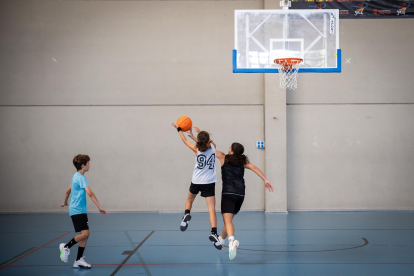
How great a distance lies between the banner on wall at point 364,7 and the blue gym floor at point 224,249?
4833 mm

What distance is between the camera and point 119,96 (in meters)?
9.43

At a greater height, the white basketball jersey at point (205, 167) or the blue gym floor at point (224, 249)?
the white basketball jersey at point (205, 167)

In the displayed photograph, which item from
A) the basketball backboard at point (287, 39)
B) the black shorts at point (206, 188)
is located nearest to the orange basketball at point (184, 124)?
the black shorts at point (206, 188)

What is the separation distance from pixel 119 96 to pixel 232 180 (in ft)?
18.3

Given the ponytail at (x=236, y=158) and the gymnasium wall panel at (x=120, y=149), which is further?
the gymnasium wall panel at (x=120, y=149)

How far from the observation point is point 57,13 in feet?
30.9

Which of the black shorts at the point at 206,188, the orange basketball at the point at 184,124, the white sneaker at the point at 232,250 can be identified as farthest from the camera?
the orange basketball at the point at 184,124

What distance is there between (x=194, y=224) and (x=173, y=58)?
14.0 ft

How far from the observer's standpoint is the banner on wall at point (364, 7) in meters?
8.66

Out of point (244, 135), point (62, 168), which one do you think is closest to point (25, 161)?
point (62, 168)

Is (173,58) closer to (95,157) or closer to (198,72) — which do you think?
(198,72)

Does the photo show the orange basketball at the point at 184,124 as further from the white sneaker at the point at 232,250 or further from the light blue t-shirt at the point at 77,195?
the white sneaker at the point at 232,250

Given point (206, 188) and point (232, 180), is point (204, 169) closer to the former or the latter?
point (206, 188)

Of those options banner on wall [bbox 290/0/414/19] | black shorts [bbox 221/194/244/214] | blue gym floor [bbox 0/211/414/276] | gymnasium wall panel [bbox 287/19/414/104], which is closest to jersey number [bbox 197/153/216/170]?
black shorts [bbox 221/194/244/214]
